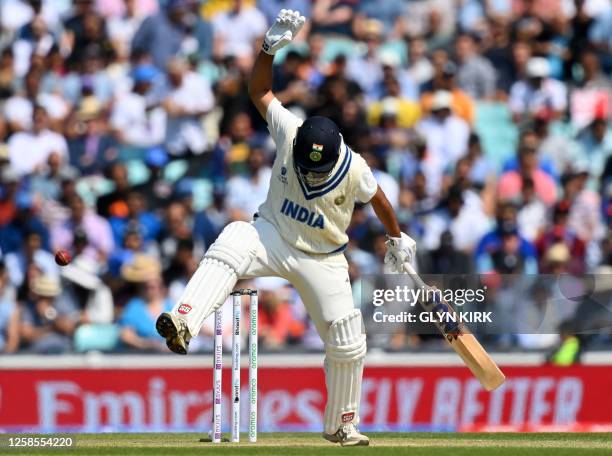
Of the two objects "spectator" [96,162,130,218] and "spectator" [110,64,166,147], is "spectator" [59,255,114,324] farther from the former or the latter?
"spectator" [110,64,166,147]

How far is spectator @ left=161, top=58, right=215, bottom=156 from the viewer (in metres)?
14.9

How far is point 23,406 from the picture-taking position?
461 inches

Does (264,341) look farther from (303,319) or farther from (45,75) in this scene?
(45,75)

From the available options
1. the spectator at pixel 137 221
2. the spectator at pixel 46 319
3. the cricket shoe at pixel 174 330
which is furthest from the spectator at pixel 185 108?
the cricket shoe at pixel 174 330

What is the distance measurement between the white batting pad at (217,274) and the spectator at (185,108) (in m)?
6.24

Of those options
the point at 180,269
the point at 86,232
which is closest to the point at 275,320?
the point at 180,269

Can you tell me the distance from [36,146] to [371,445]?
678 centimetres

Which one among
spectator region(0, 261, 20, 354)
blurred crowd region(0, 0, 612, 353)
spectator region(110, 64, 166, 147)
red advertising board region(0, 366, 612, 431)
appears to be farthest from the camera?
spectator region(110, 64, 166, 147)

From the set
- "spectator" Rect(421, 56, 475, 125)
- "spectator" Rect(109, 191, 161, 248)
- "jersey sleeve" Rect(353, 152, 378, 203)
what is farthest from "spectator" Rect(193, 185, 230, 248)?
"jersey sleeve" Rect(353, 152, 378, 203)

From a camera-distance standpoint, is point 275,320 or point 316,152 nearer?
point 316,152

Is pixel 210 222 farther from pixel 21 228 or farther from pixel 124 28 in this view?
pixel 124 28

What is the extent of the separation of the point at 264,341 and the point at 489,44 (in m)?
5.09

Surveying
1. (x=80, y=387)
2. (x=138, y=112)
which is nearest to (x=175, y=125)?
(x=138, y=112)

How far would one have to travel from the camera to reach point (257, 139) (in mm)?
14656
